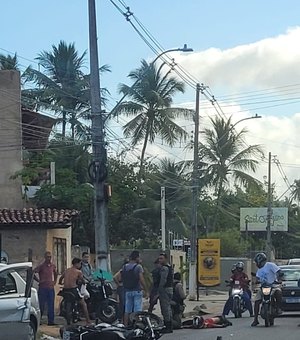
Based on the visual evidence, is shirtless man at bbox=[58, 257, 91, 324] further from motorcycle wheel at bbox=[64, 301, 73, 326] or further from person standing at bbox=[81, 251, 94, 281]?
person standing at bbox=[81, 251, 94, 281]

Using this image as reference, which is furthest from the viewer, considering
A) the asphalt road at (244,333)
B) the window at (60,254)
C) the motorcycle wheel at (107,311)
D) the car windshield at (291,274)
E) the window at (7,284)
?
the window at (60,254)

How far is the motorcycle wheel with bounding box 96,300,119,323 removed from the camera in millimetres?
20667

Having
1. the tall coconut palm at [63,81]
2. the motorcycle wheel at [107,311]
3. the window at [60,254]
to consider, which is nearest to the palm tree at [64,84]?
the tall coconut palm at [63,81]

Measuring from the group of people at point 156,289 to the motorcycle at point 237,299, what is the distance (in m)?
3.64

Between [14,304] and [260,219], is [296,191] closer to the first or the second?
[260,219]

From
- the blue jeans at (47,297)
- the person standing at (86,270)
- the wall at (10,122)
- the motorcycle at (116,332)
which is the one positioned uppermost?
the wall at (10,122)

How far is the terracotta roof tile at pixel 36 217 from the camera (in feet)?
81.1

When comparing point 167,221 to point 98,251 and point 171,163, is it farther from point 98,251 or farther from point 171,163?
point 98,251

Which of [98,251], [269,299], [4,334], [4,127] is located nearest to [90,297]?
[98,251]

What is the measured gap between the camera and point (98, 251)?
22406 mm

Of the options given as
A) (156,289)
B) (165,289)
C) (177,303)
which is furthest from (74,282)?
(177,303)

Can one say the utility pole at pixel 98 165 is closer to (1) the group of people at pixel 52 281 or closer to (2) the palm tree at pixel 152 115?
(1) the group of people at pixel 52 281

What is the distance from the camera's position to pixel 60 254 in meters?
27.1

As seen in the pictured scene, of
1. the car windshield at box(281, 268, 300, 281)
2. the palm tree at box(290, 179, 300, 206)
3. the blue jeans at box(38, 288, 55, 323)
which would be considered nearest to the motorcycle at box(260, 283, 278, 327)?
the blue jeans at box(38, 288, 55, 323)
